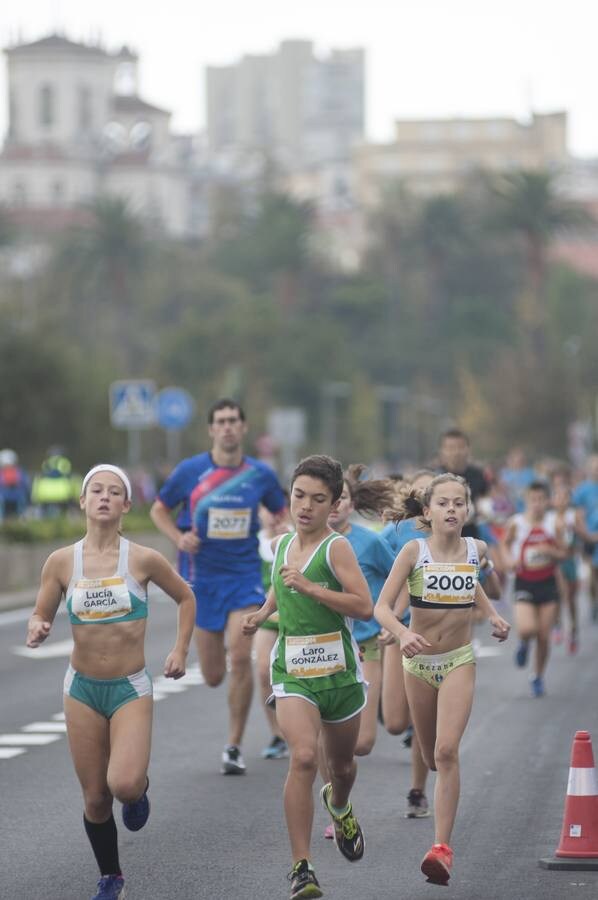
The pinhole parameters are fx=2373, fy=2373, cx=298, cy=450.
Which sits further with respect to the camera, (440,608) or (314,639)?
(440,608)

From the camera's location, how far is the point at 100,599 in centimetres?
847

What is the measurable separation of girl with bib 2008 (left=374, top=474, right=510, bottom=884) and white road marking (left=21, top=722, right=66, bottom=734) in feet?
19.0

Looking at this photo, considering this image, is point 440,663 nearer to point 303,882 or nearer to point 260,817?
point 303,882

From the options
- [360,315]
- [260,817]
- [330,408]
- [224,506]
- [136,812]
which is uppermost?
[360,315]

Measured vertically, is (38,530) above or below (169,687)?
above

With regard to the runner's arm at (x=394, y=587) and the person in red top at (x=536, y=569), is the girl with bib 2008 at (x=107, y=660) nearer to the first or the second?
the runner's arm at (x=394, y=587)

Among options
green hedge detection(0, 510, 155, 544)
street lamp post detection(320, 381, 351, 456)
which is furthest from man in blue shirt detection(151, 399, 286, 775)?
street lamp post detection(320, 381, 351, 456)

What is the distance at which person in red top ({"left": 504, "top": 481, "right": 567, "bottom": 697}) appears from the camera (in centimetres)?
1755

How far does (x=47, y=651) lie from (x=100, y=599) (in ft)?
45.0

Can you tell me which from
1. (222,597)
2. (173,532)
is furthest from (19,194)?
(222,597)

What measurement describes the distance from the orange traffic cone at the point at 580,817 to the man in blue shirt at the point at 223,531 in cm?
367

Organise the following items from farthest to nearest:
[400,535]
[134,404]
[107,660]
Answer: [134,404] → [400,535] → [107,660]

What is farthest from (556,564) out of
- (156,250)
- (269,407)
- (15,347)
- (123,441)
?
(156,250)

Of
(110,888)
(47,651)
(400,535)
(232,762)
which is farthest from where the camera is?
(47,651)
